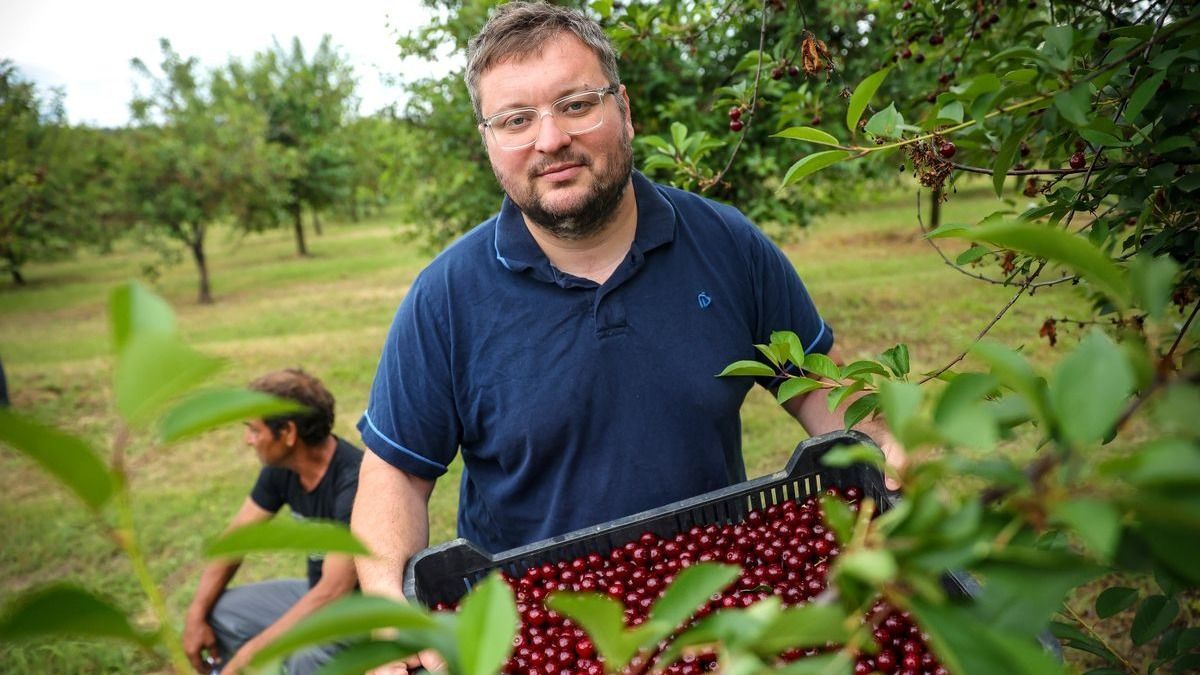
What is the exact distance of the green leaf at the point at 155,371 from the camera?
458 millimetres

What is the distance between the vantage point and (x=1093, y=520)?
0.43m

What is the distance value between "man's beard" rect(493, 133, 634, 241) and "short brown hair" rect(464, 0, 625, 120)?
18 centimetres

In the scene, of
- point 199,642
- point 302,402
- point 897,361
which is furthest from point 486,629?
point 199,642

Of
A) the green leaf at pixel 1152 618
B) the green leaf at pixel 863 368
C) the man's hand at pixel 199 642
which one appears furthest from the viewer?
the man's hand at pixel 199 642

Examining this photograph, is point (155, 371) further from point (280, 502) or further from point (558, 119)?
point (280, 502)

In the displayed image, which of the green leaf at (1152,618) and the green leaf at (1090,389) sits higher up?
the green leaf at (1090,389)

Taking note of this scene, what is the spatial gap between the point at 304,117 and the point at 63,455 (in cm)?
3154

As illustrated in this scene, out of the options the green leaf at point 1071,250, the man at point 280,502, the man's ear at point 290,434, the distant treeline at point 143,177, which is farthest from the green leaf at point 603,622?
the distant treeline at point 143,177

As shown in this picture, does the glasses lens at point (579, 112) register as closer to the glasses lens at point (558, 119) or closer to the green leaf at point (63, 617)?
the glasses lens at point (558, 119)

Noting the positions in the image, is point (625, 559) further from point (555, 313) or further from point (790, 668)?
point (790, 668)

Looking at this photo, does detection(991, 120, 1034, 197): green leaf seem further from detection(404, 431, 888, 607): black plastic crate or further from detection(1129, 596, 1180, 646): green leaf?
detection(1129, 596, 1180, 646): green leaf

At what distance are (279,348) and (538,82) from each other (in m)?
9.87

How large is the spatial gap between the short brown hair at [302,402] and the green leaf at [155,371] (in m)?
2.72

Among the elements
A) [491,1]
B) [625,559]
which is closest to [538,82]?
[625,559]
